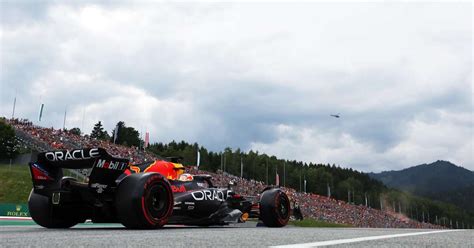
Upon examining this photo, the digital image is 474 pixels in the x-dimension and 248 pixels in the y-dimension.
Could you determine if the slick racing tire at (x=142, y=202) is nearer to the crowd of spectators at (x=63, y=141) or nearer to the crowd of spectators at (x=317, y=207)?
the crowd of spectators at (x=63, y=141)

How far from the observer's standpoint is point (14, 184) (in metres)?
34.0

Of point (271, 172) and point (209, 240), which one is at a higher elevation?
point (271, 172)

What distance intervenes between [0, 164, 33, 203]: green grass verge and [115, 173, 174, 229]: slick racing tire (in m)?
28.1

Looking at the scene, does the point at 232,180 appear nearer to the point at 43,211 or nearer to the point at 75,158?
the point at 43,211

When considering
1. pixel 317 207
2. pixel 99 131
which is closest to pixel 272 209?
pixel 317 207

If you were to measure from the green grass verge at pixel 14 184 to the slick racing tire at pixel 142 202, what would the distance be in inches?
1105

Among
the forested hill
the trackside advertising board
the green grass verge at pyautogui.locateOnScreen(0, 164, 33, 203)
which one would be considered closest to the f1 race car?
the trackside advertising board

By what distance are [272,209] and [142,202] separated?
487 centimetres

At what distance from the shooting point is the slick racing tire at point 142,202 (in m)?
7.04

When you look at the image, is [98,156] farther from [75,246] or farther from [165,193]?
[75,246]

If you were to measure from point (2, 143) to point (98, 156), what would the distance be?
4234cm

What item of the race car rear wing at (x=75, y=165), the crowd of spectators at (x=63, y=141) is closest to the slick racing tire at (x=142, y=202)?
the race car rear wing at (x=75, y=165)

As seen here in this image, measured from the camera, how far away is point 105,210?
7.81 metres

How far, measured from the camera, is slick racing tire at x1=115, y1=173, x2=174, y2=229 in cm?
704
